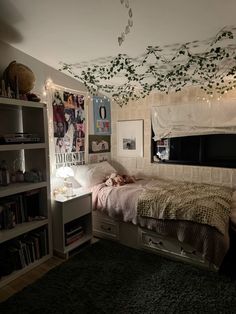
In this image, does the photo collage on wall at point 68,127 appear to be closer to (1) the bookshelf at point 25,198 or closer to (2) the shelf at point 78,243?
(1) the bookshelf at point 25,198

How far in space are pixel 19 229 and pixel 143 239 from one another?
1.28 metres

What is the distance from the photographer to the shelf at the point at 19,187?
2.04 metres

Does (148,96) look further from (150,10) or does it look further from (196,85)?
(150,10)

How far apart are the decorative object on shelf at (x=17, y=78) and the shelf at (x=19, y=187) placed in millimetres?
822

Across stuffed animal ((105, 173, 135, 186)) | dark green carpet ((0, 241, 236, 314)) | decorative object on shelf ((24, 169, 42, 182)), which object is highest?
decorative object on shelf ((24, 169, 42, 182))

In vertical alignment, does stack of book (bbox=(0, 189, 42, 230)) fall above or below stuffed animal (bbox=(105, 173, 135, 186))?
below

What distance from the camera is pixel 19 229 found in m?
2.18

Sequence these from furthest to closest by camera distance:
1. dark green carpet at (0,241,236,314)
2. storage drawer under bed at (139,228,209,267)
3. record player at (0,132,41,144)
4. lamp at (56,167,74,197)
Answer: lamp at (56,167,74,197), storage drawer under bed at (139,228,209,267), record player at (0,132,41,144), dark green carpet at (0,241,236,314)

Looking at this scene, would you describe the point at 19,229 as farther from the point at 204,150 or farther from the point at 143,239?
the point at 204,150

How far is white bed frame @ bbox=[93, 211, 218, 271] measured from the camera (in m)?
2.28

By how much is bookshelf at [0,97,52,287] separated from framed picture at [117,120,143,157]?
1.66 m

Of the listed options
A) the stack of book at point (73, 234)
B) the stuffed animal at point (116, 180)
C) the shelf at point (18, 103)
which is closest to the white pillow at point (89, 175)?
the stuffed animal at point (116, 180)

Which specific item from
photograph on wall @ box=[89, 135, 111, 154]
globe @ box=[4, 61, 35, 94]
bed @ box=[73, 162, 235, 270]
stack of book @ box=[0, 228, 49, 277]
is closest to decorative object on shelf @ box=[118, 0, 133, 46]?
globe @ box=[4, 61, 35, 94]

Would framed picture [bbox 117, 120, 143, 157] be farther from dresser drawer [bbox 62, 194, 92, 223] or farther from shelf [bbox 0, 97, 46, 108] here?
shelf [bbox 0, 97, 46, 108]
